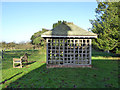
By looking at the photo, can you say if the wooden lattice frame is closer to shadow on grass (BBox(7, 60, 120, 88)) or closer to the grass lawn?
the grass lawn

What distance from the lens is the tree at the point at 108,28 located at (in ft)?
58.6

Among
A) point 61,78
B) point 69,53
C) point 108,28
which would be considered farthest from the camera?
point 108,28


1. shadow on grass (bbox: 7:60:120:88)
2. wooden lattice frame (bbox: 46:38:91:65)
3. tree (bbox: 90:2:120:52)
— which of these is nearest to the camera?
shadow on grass (bbox: 7:60:120:88)

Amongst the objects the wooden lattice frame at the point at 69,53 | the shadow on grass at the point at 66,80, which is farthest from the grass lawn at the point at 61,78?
the wooden lattice frame at the point at 69,53

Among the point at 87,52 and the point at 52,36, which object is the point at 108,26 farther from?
the point at 52,36

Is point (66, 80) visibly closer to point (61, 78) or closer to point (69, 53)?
point (61, 78)

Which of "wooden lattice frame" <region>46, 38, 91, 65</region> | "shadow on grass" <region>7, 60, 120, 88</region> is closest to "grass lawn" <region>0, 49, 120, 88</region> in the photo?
"shadow on grass" <region>7, 60, 120, 88</region>

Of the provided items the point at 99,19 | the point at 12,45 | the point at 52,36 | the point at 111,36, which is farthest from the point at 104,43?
the point at 12,45

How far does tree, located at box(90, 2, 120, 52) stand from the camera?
1785 centimetres

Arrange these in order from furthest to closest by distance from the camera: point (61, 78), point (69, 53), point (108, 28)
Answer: point (108, 28) → point (69, 53) → point (61, 78)

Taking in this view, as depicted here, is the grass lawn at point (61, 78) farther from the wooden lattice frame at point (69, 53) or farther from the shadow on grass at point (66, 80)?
the wooden lattice frame at point (69, 53)

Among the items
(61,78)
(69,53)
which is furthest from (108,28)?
(61,78)

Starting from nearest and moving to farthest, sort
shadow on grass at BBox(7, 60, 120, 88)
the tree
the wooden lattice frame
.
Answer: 1. shadow on grass at BBox(7, 60, 120, 88)
2. the wooden lattice frame
3. the tree

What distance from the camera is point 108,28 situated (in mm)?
18406
